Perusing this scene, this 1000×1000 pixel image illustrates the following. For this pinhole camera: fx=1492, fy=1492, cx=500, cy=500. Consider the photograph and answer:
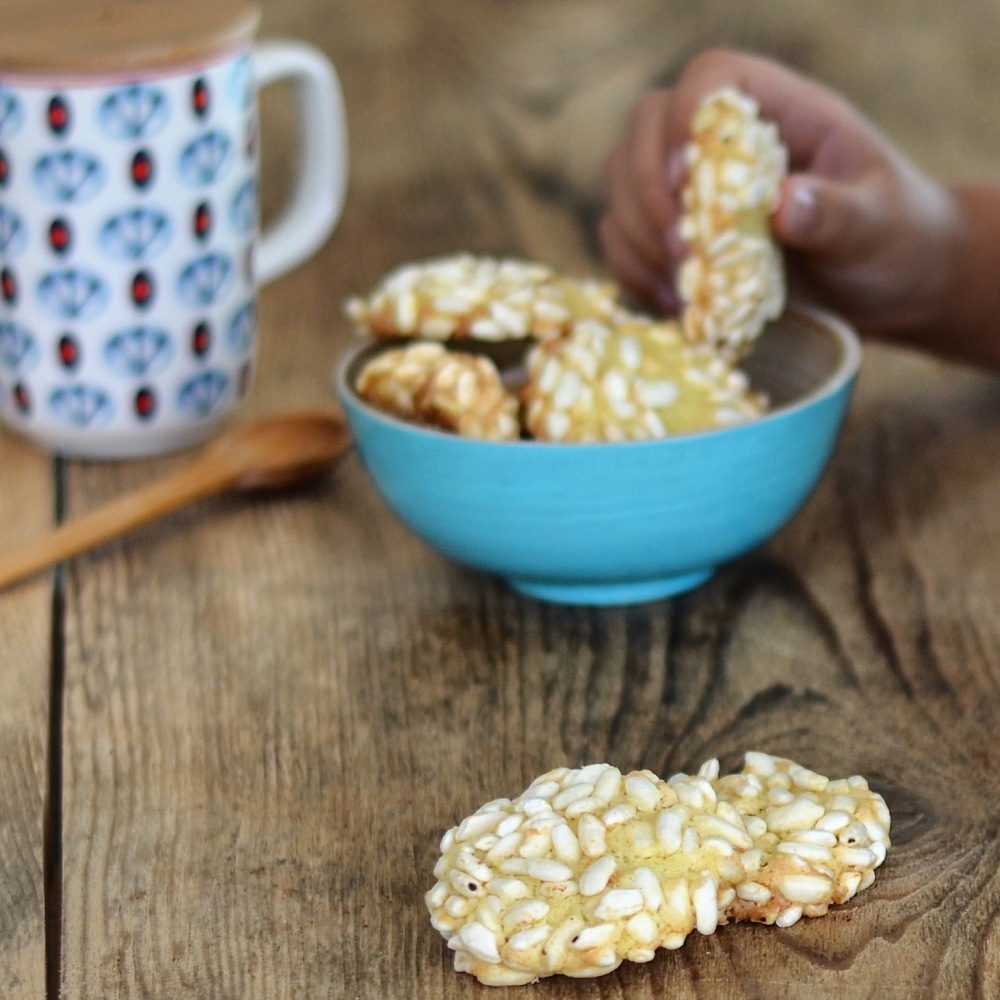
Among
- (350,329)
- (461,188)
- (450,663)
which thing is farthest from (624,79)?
(450,663)

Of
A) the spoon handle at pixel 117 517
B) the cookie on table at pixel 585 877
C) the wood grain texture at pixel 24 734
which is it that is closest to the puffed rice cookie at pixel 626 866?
the cookie on table at pixel 585 877

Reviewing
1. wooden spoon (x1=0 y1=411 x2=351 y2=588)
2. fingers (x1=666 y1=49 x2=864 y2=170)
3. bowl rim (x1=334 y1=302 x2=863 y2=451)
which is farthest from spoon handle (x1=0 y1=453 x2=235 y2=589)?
fingers (x1=666 y1=49 x2=864 y2=170)

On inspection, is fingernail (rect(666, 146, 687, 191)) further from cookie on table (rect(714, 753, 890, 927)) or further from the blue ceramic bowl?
cookie on table (rect(714, 753, 890, 927))

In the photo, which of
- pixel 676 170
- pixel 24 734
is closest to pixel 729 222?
pixel 676 170

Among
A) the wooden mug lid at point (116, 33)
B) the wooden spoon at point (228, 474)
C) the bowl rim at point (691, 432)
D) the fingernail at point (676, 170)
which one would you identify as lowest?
the wooden spoon at point (228, 474)

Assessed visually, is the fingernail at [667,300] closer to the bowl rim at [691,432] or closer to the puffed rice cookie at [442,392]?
the bowl rim at [691,432]

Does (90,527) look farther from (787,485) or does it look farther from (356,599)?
(787,485)
